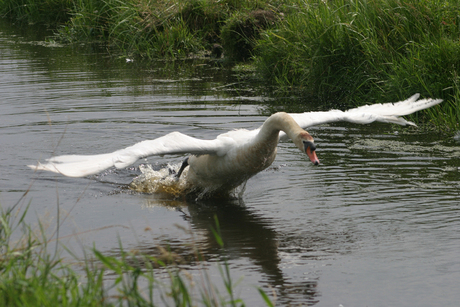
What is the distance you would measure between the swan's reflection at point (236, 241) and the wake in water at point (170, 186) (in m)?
0.15

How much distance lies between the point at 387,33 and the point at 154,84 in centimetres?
431

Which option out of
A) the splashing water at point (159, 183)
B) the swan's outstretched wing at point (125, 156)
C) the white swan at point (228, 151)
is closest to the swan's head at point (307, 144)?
the white swan at point (228, 151)

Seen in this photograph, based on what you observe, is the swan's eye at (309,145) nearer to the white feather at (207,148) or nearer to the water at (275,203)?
the white feather at (207,148)

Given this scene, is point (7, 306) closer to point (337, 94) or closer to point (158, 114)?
point (158, 114)

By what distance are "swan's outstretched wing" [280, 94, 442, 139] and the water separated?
1.80ft

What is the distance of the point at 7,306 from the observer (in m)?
2.84

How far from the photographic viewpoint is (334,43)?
892cm

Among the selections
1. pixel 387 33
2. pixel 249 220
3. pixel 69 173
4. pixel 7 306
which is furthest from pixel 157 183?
pixel 387 33

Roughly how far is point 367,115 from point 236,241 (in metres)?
2.18

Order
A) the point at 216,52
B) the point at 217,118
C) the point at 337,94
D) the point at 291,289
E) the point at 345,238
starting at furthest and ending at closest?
the point at 216,52 → the point at 337,94 → the point at 217,118 → the point at 345,238 → the point at 291,289

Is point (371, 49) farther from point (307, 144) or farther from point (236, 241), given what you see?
point (236, 241)

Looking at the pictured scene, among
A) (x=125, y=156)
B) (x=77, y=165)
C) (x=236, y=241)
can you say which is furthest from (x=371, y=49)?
(x=77, y=165)

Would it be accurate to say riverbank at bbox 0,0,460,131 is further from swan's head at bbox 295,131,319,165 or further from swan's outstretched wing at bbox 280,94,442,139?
swan's head at bbox 295,131,319,165

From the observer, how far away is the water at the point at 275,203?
4039 mm
